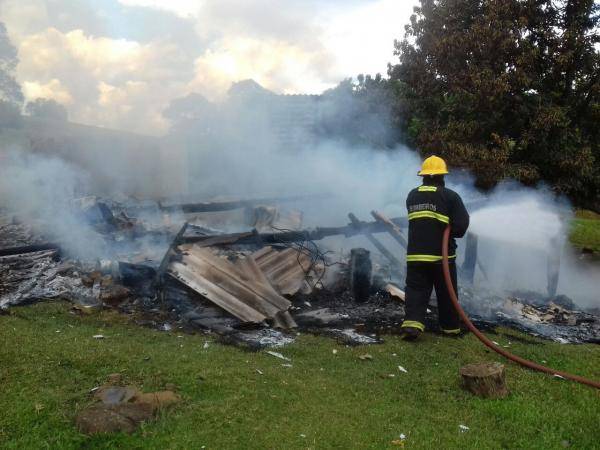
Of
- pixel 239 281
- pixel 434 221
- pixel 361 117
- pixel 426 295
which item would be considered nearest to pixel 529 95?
pixel 361 117

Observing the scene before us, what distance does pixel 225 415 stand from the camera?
331cm

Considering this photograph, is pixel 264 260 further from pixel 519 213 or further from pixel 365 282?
pixel 519 213

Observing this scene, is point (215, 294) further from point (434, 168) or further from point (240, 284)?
point (434, 168)

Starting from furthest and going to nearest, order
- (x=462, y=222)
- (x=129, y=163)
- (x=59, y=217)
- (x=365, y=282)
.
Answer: (x=129, y=163)
(x=59, y=217)
(x=365, y=282)
(x=462, y=222)

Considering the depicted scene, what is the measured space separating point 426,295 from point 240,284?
94.6 inches

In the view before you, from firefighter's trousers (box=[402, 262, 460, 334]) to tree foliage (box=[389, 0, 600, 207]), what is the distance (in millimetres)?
4960

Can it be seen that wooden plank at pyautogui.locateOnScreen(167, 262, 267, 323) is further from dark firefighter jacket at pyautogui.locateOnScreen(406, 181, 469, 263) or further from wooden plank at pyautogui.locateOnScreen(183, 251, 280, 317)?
dark firefighter jacket at pyautogui.locateOnScreen(406, 181, 469, 263)

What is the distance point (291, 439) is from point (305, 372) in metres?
1.24

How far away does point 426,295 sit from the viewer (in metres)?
5.82

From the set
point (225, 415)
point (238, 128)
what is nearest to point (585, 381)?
point (225, 415)

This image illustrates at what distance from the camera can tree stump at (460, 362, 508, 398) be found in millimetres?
3947

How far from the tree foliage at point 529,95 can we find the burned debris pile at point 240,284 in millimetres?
2496

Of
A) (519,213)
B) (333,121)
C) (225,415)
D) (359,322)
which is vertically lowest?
(359,322)

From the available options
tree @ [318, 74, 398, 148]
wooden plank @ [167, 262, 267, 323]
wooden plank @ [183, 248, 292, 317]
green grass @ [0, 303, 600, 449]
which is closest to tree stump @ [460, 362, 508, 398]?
green grass @ [0, 303, 600, 449]
